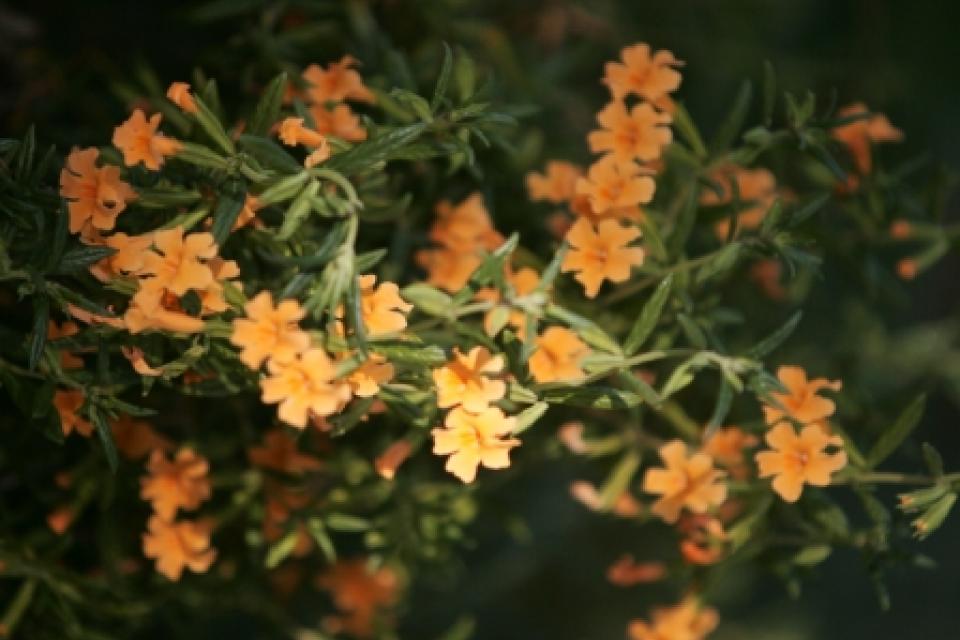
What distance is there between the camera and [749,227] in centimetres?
109

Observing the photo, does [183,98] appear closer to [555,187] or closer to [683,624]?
[555,187]

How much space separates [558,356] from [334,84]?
0.30 metres

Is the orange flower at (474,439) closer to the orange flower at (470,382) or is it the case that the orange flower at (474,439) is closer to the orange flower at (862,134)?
the orange flower at (470,382)

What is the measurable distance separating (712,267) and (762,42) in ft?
2.66

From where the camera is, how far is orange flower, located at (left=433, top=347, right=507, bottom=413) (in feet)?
2.63

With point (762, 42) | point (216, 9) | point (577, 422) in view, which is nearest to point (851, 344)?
point (577, 422)

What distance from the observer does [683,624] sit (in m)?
1.11

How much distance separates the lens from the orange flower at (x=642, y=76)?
0.96 meters

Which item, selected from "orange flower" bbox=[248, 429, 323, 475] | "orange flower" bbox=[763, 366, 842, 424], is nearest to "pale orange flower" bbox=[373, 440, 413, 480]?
"orange flower" bbox=[248, 429, 323, 475]

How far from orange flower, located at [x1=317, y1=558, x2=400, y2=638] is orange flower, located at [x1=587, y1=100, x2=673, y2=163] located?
0.52 m

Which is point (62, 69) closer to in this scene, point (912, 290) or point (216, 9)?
point (216, 9)

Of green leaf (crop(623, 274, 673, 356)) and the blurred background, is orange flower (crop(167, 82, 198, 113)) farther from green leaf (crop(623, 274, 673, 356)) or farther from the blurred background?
green leaf (crop(623, 274, 673, 356))

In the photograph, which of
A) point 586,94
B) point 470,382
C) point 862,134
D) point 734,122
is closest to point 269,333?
point 470,382

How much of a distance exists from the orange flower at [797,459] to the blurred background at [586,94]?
0.22 meters
